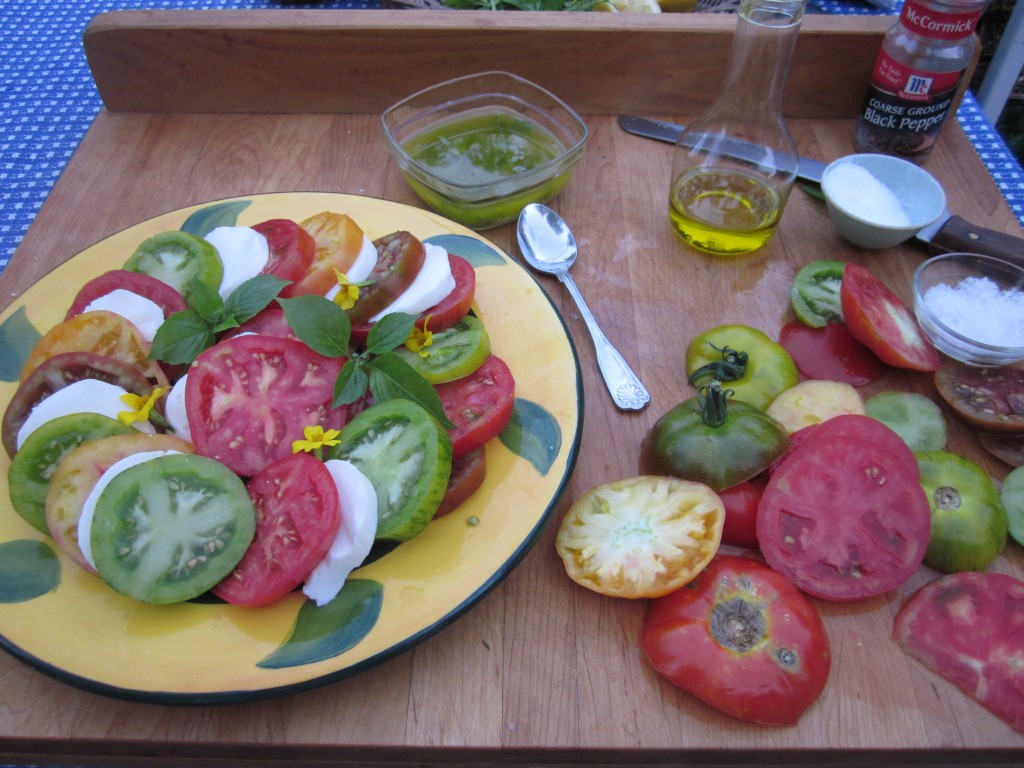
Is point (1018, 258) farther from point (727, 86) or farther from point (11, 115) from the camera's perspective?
point (11, 115)

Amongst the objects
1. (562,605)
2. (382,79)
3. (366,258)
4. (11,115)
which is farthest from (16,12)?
(562,605)

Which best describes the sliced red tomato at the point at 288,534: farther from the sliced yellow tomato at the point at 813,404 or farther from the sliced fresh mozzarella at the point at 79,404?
the sliced yellow tomato at the point at 813,404

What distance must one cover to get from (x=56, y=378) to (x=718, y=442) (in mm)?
1148

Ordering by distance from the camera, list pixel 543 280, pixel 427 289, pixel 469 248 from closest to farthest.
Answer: pixel 427 289 → pixel 469 248 → pixel 543 280

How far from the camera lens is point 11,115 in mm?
2348

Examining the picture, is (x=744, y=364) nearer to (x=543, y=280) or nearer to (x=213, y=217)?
(x=543, y=280)

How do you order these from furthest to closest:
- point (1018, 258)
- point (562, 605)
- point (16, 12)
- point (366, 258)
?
point (16, 12)
point (1018, 258)
point (366, 258)
point (562, 605)

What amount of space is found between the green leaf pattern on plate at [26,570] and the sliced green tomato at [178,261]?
1.75 ft

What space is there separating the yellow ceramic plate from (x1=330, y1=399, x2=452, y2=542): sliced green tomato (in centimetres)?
9

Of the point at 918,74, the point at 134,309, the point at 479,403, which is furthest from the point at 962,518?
the point at 134,309

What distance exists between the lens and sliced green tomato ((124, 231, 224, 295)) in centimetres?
142

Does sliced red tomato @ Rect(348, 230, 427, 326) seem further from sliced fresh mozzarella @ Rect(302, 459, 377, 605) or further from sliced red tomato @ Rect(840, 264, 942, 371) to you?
sliced red tomato @ Rect(840, 264, 942, 371)

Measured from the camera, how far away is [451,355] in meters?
1.31

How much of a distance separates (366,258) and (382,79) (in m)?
0.94
